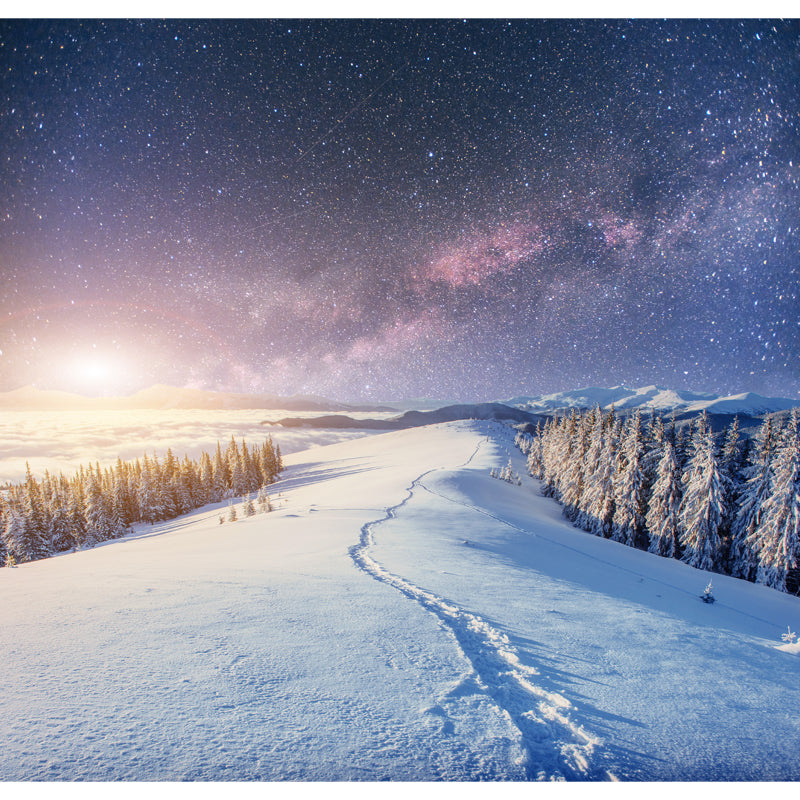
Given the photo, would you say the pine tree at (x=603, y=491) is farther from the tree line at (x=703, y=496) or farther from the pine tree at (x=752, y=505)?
the pine tree at (x=752, y=505)

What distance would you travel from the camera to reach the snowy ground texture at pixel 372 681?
2867 millimetres

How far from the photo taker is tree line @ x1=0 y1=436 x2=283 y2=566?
4509 centimetres

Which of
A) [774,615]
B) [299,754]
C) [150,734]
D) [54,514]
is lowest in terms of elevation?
[54,514]

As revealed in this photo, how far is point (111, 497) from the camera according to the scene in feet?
188

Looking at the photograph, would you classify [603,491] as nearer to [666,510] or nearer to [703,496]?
[666,510]

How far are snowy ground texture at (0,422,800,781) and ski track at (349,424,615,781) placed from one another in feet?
0.06

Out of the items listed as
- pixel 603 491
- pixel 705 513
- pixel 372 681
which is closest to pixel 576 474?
pixel 603 491

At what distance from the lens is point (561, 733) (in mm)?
3303

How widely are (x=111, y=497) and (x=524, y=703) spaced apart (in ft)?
238

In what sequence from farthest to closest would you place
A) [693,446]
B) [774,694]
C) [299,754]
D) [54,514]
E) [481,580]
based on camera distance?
[54,514] → [693,446] → [481,580] → [774,694] → [299,754]

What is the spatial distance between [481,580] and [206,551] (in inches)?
341
